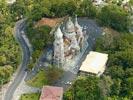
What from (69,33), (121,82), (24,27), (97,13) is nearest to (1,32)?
(24,27)

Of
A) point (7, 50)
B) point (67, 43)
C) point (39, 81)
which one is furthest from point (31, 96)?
point (67, 43)

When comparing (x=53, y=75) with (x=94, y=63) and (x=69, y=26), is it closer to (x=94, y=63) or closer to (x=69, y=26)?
(x=94, y=63)

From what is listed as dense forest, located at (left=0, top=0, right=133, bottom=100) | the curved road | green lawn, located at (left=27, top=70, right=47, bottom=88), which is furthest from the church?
the curved road

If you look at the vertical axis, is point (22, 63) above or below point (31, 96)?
above

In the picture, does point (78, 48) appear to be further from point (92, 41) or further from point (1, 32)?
point (1, 32)

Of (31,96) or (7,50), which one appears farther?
(7,50)

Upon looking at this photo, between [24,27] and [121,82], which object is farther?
[24,27]
